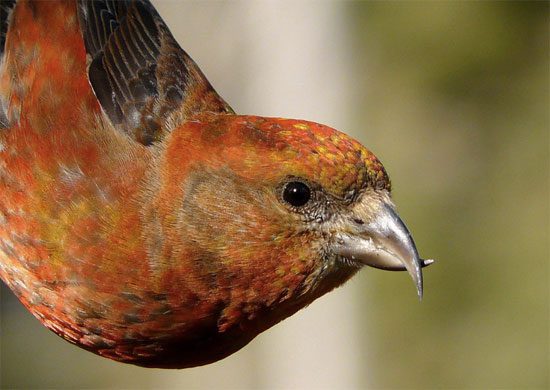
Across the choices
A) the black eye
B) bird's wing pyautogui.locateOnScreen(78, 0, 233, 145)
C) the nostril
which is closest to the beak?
the nostril

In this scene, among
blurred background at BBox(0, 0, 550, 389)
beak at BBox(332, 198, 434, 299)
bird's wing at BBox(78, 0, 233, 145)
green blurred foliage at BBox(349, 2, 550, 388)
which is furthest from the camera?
green blurred foliage at BBox(349, 2, 550, 388)

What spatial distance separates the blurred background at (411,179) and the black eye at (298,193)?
4407 millimetres

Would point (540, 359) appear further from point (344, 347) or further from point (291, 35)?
point (291, 35)

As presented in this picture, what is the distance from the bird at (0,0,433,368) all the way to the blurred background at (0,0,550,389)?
3976 mm

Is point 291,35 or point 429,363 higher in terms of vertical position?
point 291,35

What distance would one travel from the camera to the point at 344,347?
24.8 ft

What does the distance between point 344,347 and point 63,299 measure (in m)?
4.98

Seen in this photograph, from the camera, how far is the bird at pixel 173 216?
8.72ft

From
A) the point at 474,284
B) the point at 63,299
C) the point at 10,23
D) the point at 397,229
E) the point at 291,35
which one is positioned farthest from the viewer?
the point at 474,284

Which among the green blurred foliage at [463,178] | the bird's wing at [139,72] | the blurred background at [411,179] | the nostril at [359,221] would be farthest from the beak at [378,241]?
the green blurred foliage at [463,178]

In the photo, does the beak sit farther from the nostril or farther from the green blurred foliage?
the green blurred foliage

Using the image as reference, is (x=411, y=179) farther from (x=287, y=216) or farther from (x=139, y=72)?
(x=287, y=216)

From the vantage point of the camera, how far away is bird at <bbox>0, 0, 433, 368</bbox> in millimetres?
2658

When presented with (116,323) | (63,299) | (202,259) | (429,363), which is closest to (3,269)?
(63,299)
